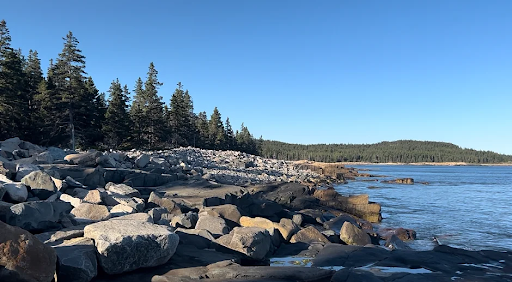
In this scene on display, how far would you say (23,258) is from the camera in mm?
5312

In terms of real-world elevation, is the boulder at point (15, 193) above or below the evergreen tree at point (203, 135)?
below

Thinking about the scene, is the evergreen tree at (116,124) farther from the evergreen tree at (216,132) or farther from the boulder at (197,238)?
the boulder at (197,238)

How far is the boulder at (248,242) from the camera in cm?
877

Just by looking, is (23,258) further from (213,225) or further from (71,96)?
(71,96)

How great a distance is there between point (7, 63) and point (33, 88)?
601 centimetres

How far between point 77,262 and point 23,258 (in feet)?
2.96

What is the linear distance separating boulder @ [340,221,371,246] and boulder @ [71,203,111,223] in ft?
23.3

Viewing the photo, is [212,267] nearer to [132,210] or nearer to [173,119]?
[132,210]

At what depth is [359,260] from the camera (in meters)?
9.62

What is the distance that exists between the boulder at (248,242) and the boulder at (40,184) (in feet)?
16.9

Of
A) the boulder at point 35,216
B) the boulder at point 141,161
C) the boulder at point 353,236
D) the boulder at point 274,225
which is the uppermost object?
the boulder at point 141,161

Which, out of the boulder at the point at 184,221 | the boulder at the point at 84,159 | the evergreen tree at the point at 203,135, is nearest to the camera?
the boulder at the point at 184,221

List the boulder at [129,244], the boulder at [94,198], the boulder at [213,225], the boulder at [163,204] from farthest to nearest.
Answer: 1. the boulder at [163,204]
2. the boulder at [94,198]
3. the boulder at [213,225]
4. the boulder at [129,244]

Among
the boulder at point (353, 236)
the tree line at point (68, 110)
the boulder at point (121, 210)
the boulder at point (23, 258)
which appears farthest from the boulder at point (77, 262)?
the tree line at point (68, 110)
